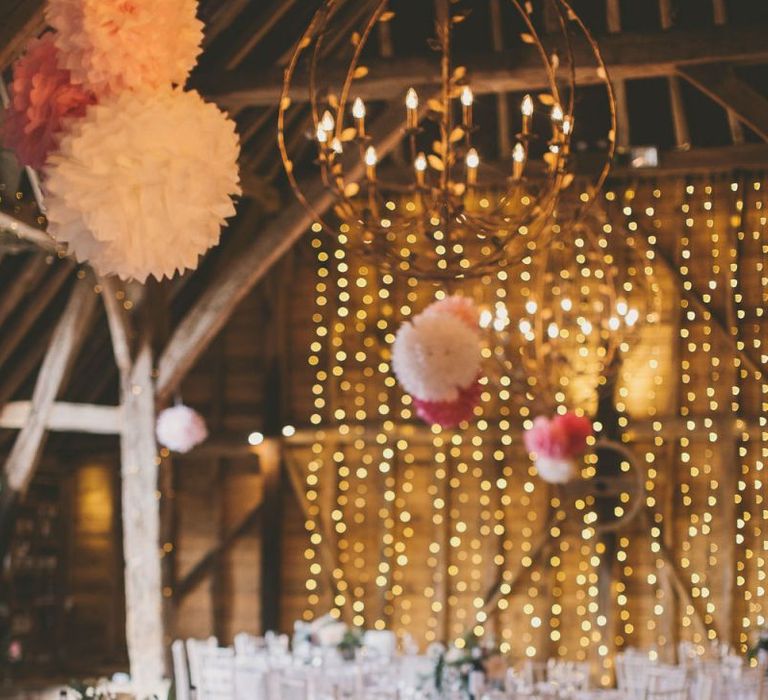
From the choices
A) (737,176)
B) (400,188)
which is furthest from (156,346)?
(737,176)

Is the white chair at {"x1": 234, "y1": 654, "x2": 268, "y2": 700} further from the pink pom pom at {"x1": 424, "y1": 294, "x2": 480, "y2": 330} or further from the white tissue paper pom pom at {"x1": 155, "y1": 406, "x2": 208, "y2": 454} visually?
the pink pom pom at {"x1": 424, "y1": 294, "x2": 480, "y2": 330}

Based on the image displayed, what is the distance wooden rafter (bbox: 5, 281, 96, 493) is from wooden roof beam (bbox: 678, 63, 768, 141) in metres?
4.68

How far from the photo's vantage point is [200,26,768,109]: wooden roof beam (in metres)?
7.32

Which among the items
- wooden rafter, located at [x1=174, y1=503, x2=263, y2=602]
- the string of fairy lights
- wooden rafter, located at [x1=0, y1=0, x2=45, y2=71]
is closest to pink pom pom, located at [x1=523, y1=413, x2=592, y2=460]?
the string of fairy lights

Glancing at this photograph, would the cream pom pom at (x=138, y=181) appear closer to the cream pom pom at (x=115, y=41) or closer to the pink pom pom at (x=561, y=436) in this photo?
the cream pom pom at (x=115, y=41)

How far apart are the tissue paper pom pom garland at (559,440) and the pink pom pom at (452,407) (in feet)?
8.53

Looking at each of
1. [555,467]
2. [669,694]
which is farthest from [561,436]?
[669,694]

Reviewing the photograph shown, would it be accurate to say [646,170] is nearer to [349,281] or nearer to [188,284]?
[349,281]

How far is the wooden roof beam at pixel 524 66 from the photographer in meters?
7.32

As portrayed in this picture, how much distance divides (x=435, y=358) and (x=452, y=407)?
15.2 inches

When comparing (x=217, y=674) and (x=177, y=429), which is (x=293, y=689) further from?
(x=177, y=429)

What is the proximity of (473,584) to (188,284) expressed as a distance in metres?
3.39

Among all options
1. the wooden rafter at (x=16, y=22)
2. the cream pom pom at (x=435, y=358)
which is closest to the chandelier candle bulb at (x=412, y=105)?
the wooden rafter at (x=16, y=22)

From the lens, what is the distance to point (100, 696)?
464 centimetres
